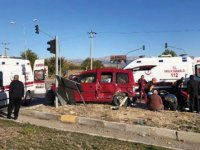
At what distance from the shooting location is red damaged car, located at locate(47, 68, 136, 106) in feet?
59.1

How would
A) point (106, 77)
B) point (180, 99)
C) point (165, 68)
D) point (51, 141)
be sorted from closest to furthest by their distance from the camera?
point (51, 141), point (180, 99), point (106, 77), point (165, 68)

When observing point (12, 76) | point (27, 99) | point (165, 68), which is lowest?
point (27, 99)

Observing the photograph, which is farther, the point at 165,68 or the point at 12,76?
the point at 165,68

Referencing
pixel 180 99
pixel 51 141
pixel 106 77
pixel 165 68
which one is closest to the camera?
pixel 51 141

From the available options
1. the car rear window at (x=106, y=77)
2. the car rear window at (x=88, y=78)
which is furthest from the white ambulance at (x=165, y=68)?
the car rear window at (x=88, y=78)

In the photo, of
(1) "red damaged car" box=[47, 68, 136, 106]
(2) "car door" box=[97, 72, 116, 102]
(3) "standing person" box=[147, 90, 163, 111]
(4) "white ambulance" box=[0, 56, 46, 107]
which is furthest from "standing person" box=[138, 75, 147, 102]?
(3) "standing person" box=[147, 90, 163, 111]

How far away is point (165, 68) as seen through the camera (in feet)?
73.2

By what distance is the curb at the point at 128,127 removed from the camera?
1093cm

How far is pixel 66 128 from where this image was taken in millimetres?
12359

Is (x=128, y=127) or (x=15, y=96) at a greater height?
(x=15, y=96)

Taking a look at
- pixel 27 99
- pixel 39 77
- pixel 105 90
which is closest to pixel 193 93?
pixel 105 90

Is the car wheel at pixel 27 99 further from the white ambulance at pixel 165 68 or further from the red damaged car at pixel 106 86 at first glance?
the white ambulance at pixel 165 68

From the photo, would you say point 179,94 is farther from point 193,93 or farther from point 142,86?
point 142,86

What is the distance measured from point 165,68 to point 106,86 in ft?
17.9
